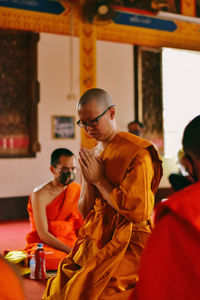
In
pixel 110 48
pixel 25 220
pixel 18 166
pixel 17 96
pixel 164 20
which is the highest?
pixel 164 20

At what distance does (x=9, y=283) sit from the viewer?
119 cm

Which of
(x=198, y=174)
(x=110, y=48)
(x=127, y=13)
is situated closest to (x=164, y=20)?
(x=127, y=13)

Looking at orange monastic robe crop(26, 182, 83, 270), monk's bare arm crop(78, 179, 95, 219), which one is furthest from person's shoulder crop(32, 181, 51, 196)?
monk's bare arm crop(78, 179, 95, 219)

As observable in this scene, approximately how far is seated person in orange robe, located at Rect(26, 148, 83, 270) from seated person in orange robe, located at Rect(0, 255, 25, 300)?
2.90 meters

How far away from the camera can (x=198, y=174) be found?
1.43m

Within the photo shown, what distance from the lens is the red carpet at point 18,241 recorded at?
3.56 m

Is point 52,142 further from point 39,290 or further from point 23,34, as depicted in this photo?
point 39,290

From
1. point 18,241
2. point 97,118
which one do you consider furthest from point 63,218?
point 97,118

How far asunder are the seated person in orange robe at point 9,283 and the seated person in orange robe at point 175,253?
1.41ft

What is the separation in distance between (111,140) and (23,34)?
570cm

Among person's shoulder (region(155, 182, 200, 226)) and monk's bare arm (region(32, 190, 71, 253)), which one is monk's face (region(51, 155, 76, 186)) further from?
person's shoulder (region(155, 182, 200, 226))

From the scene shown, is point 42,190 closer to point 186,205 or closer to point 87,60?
point 186,205

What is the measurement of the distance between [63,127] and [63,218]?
3.72 m

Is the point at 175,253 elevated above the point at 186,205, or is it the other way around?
the point at 186,205
